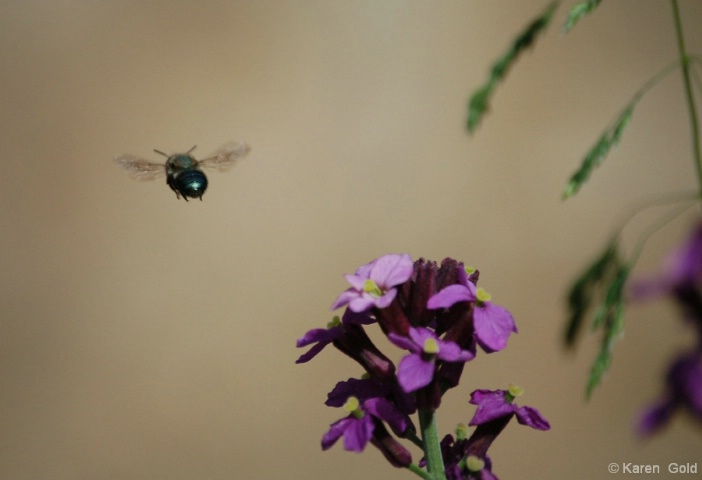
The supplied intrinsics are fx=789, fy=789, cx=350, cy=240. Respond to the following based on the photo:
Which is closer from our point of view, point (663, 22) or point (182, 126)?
point (663, 22)

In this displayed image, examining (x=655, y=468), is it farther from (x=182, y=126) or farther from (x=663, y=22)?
(x=182, y=126)

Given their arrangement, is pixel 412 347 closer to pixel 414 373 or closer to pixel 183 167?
pixel 414 373

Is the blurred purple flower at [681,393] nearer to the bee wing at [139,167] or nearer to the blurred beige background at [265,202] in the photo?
the bee wing at [139,167]

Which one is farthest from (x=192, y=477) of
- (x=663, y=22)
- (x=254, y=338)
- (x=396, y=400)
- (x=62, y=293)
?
(x=663, y=22)

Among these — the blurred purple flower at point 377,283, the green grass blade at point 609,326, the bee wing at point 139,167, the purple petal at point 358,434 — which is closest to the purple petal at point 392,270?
the blurred purple flower at point 377,283

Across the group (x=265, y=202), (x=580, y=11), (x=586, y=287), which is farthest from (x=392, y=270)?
(x=265, y=202)

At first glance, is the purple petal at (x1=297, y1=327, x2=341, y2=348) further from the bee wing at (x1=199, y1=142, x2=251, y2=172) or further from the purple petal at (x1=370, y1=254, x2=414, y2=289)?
the bee wing at (x1=199, y1=142, x2=251, y2=172)
